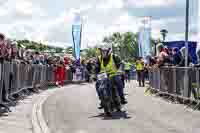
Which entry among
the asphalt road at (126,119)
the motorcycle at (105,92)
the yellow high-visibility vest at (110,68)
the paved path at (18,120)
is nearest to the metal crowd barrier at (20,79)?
the paved path at (18,120)

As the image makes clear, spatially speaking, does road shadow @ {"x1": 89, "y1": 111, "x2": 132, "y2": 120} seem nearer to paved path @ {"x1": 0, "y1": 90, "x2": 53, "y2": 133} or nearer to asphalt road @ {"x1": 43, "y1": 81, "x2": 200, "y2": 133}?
asphalt road @ {"x1": 43, "y1": 81, "x2": 200, "y2": 133}

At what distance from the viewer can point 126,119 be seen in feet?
44.6

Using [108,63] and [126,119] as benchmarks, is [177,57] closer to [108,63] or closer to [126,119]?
[108,63]

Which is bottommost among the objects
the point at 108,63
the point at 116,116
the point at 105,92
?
the point at 116,116

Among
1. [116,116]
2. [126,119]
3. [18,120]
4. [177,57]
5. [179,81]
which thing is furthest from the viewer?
[177,57]

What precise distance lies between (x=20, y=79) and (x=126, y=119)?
24.1 ft

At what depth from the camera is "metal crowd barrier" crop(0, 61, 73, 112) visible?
50.2 ft

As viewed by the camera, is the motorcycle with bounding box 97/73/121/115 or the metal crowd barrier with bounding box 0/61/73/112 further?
the metal crowd barrier with bounding box 0/61/73/112

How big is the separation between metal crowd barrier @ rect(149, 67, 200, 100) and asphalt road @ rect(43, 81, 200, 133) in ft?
1.84

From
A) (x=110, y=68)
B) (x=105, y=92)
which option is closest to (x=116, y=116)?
(x=105, y=92)

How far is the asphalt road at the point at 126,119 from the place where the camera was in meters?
11.7

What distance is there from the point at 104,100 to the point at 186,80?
13.1 ft

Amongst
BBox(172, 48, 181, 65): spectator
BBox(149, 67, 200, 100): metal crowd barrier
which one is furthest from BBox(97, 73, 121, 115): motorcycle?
BBox(172, 48, 181, 65): spectator

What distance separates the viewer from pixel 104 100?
1441 cm
